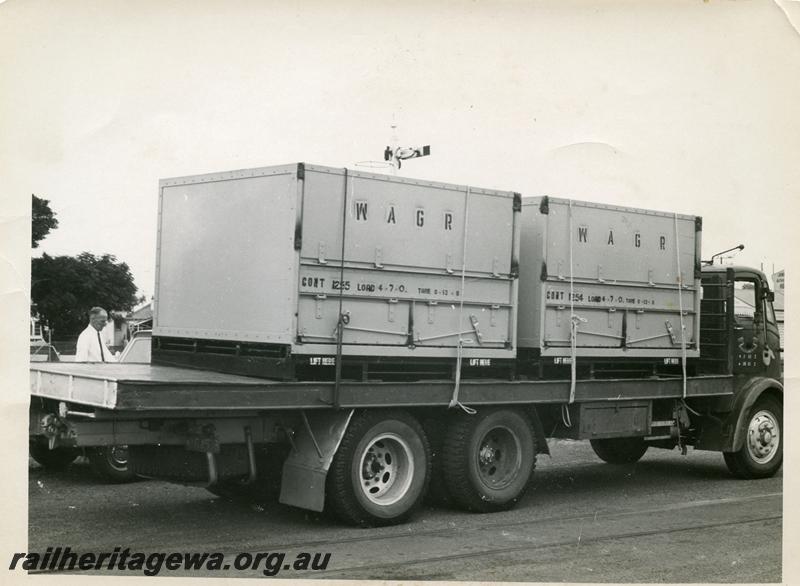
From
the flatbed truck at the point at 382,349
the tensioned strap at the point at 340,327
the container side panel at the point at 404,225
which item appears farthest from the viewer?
the container side panel at the point at 404,225

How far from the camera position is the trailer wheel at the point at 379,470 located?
10.3m

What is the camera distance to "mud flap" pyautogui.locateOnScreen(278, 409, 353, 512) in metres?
10.2

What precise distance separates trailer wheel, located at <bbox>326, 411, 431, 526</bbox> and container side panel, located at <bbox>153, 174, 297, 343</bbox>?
1249 millimetres

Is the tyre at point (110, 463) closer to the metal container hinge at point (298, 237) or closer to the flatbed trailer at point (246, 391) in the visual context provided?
the flatbed trailer at point (246, 391)

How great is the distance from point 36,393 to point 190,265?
2.31m

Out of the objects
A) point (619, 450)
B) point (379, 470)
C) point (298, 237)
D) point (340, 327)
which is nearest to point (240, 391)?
point (340, 327)

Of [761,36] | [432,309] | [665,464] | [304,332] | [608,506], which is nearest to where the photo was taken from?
[761,36]

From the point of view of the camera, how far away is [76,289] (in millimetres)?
24328

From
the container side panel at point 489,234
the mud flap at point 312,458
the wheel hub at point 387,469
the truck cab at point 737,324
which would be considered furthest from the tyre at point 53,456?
the truck cab at point 737,324

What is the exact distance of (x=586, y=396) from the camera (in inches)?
489

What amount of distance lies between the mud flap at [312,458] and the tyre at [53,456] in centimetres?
369

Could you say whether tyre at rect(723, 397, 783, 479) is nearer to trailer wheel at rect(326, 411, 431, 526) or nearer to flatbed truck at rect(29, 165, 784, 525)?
flatbed truck at rect(29, 165, 784, 525)

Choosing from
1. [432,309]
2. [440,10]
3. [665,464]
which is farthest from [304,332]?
[665,464]

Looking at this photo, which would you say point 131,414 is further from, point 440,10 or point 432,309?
point 440,10
